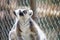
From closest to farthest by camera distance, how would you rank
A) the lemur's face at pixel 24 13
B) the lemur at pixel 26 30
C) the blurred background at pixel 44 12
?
the lemur's face at pixel 24 13 → the lemur at pixel 26 30 → the blurred background at pixel 44 12

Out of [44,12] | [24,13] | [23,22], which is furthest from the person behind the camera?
[44,12]

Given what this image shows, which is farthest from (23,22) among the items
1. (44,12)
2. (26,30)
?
(44,12)

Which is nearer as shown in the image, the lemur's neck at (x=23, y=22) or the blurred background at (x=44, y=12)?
the lemur's neck at (x=23, y=22)

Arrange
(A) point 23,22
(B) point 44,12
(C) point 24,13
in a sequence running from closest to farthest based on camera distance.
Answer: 1. (C) point 24,13
2. (A) point 23,22
3. (B) point 44,12

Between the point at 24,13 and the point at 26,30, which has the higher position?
the point at 24,13

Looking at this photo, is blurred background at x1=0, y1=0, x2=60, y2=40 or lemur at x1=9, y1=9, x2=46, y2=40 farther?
blurred background at x1=0, y1=0, x2=60, y2=40

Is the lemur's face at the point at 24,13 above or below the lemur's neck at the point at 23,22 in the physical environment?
above

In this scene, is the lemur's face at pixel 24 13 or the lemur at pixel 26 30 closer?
the lemur's face at pixel 24 13

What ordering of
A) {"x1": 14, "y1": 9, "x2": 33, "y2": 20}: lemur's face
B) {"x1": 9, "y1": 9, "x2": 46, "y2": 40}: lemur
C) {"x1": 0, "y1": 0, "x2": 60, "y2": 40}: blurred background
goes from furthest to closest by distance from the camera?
{"x1": 0, "y1": 0, "x2": 60, "y2": 40}: blurred background
{"x1": 9, "y1": 9, "x2": 46, "y2": 40}: lemur
{"x1": 14, "y1": 9, "x2": 33, "y2": 20}: lemur's face

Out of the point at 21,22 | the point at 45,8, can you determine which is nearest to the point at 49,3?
the point at 45,8

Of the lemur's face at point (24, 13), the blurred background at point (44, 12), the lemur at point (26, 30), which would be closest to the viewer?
the lemur's face at point (24, 13)

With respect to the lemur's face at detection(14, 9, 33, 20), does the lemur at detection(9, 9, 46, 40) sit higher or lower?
lower

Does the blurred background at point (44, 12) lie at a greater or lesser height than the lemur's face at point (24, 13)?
lesser

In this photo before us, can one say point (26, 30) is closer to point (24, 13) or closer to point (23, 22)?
point (23, 22)
